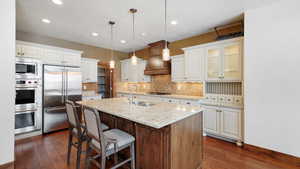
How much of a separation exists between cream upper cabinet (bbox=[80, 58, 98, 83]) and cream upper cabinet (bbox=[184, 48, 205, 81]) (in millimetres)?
3270

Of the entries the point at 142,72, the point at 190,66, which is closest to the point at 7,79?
the point at 142,72

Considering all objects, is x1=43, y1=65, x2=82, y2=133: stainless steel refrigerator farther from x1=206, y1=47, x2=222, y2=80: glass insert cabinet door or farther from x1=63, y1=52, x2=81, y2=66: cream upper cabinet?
x1=206, y1=47, x2=222, y2=80: glass insert cabinet door

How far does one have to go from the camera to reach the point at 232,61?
2893 mm

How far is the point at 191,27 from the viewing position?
3287 mm

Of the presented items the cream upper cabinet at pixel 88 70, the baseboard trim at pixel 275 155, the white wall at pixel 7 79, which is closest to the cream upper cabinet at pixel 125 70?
the cream upper cabinet at pixel 88 70

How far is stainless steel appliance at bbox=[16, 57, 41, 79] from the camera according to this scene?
2910 millimetres

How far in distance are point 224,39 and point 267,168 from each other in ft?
8.63

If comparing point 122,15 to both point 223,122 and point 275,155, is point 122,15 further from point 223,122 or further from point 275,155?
point 275,155

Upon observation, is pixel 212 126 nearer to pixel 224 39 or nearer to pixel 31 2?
pixel 224 39

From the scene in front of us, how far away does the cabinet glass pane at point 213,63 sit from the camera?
10.2 feet

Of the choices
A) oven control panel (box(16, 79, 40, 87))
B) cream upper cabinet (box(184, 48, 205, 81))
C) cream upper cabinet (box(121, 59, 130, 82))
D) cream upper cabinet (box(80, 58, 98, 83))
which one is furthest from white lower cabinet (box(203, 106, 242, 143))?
oven control panel (box(16, 79, 40, 87))

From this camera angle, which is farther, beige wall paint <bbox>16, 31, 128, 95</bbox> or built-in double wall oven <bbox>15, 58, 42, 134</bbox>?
beige wall paint <bbox>16, 31, 128, 95</bbox>

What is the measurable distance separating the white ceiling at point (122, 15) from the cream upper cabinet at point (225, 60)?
22.7 inches

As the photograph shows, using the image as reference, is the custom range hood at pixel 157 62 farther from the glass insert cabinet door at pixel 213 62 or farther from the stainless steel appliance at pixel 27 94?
the stainless steel appliance at pixel 27 94
